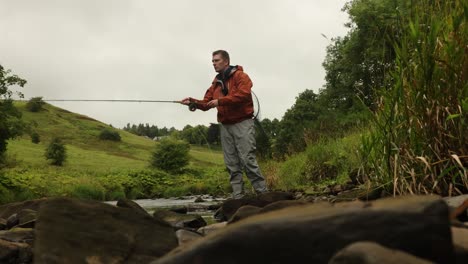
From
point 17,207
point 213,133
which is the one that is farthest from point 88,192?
point 17,207

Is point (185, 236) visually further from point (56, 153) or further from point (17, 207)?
point (56, 153)

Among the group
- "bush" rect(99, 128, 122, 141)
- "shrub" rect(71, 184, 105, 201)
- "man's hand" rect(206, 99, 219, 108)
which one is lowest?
"shrub" rect(71, 184, 105, 201)

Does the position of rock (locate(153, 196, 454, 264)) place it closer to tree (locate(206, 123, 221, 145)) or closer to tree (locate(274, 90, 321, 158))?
tree (locate(206, 123, 221, 145))

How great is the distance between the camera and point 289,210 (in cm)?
250

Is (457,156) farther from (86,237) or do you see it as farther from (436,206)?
(86,237)

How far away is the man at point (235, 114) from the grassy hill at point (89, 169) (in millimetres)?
666

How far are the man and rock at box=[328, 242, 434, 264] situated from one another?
637 centimetres

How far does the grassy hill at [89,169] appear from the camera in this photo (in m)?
34.5

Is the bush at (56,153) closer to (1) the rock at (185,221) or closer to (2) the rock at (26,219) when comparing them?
(2) the rock at (26,219)

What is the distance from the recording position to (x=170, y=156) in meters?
64.0

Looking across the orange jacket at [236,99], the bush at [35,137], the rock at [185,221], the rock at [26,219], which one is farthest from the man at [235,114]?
the bush at [35,137]

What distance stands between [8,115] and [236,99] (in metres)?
33.1

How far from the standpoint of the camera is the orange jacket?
823cm

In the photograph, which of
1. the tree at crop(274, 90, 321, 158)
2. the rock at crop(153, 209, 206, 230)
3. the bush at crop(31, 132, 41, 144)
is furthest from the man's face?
the tree at crop(274, 90, 321, 158)
